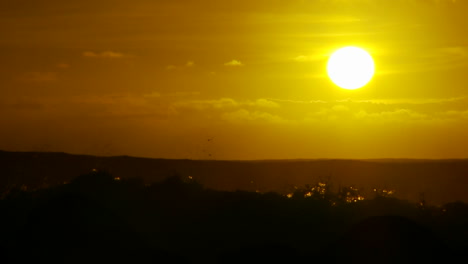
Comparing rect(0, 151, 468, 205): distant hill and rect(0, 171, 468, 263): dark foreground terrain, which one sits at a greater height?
rect(0, 151, 468, 205): distant hill

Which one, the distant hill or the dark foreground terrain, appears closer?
the dark foreground terrain

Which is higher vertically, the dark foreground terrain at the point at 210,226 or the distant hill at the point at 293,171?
the distant hill at the point at 293,171

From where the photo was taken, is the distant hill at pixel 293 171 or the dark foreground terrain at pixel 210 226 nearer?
the dark foreground terrain at pixel 210 226

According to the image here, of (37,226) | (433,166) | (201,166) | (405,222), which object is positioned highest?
(433,166)

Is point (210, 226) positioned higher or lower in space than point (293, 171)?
lower

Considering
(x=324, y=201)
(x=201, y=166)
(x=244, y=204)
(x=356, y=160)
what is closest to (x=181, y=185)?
(x=244, y=204)

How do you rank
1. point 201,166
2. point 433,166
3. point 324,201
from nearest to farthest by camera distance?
point 324,201 → point 201,166 → point 433,166

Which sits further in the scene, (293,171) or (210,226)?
(293,171)

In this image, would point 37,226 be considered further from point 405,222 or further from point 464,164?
point 464,164
